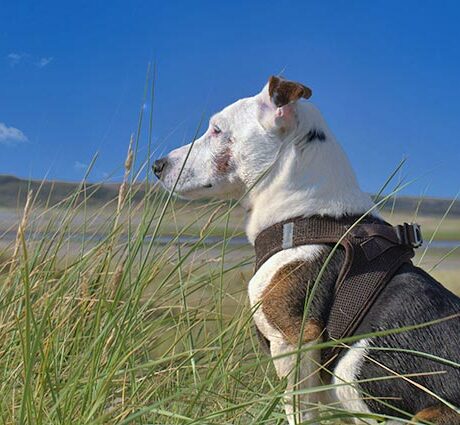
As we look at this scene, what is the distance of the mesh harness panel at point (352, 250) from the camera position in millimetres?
2957

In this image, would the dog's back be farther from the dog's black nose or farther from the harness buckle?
the dog's black nose

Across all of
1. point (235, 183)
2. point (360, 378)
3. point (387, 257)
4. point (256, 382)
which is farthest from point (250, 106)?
point (256, 382)

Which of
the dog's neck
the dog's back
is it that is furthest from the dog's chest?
the dog's back

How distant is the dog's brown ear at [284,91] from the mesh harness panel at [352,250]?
536mm

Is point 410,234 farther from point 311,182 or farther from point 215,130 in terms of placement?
point 215,130

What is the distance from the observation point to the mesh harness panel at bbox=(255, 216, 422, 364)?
2957 mm

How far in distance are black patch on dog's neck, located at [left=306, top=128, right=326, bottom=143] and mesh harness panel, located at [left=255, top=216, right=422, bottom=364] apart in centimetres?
36

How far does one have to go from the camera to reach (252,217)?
3.44 meters

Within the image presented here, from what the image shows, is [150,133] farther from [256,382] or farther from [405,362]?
[256,382]

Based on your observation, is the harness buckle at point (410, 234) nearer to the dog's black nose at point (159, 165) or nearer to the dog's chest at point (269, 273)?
the dog's chest at point (269, 273)

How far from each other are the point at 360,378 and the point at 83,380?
110 centimetres

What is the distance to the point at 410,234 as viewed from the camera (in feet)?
10.5

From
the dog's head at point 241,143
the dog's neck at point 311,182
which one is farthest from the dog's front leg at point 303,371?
the dog's head at point 241,143

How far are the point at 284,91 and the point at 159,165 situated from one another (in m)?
0.74
